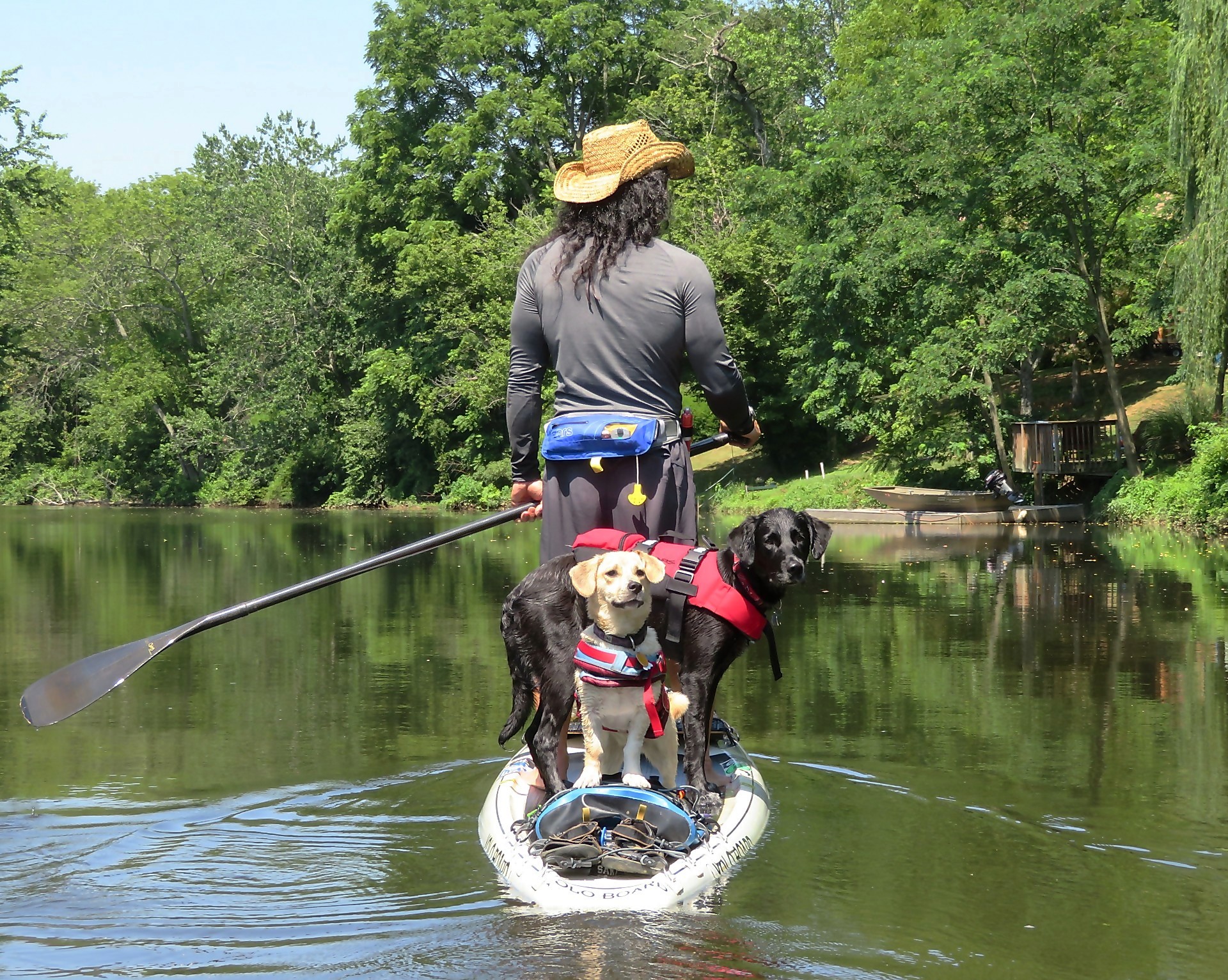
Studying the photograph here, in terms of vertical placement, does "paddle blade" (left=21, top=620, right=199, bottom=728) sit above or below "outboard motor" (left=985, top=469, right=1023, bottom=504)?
above

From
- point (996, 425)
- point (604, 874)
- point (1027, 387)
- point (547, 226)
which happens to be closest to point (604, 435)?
point (604, 874)

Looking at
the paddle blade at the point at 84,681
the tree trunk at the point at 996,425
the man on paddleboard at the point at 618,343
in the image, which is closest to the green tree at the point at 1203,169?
the tree trunk at the point at 996,425

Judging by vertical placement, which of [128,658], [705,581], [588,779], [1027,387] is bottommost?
[588,779]

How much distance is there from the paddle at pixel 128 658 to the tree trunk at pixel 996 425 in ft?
78.5

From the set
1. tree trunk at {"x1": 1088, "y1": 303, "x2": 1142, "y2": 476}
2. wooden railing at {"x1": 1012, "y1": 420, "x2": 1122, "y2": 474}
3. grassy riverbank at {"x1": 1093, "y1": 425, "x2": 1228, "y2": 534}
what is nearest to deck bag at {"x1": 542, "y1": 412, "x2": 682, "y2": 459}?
grassy riverbank at {"x1": 1093, "y1": 425, "x2": 1228, "y2": 534}

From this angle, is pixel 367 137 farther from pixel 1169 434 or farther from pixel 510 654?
pixel 510 654

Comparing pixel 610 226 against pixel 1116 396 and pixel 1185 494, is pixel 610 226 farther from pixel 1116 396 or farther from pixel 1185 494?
pixel 1116 396

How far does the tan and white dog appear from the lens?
4.62 metres

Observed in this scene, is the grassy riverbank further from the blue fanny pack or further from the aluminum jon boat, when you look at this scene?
the blue fanny pack

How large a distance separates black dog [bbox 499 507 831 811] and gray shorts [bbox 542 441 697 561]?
23 cm

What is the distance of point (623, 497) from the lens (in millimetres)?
5266

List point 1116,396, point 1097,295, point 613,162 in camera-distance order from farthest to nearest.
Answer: point 1097,295 < point 1116,396 < point 613,162

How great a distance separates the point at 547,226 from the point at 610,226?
108 feet

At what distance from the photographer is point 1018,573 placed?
16.8 m
